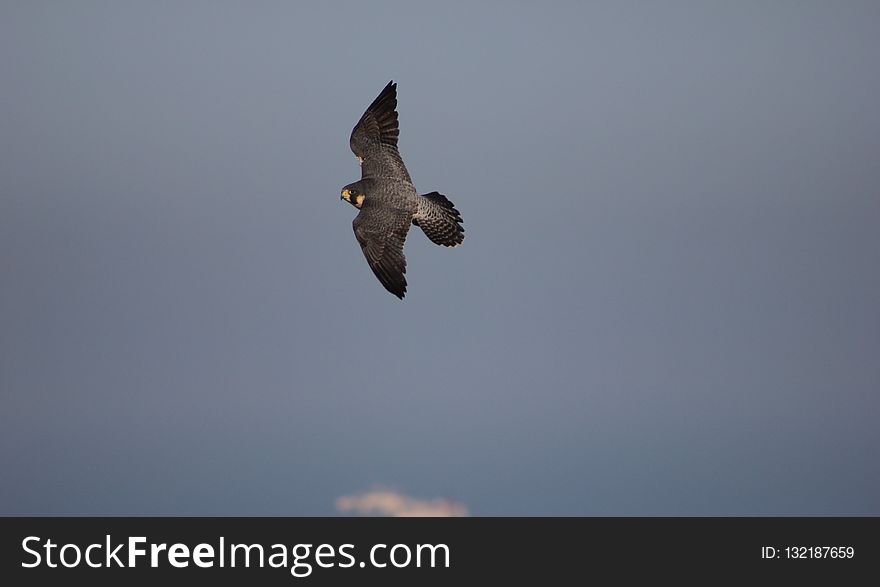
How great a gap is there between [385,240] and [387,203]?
1374 mm

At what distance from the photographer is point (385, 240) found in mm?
36875

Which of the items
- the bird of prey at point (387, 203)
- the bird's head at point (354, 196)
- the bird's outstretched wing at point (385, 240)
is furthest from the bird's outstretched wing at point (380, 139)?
the bird's outstretched wing at point (385, 240)

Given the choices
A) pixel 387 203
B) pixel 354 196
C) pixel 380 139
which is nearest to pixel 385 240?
pixel 387 203

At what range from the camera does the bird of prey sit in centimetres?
3669

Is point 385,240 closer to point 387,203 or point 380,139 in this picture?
point 387,203

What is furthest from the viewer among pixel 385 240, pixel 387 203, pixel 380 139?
pixel 380 139

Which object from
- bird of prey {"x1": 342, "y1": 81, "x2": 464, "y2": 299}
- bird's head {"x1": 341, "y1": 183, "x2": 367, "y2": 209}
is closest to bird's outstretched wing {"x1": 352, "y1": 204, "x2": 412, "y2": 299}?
bird of prey {"x1": 342, "y1": 81, "x2": 464, "y2": 299}

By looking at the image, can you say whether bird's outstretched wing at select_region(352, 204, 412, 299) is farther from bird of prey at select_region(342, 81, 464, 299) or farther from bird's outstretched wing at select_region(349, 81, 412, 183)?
bird's outstretched wing at select_region(349, 81, 412, 183)

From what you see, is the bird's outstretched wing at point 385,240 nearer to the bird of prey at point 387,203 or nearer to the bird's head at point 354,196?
the bird of prey at point 387,203
